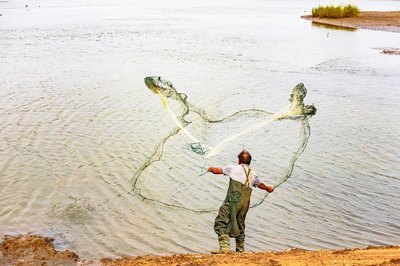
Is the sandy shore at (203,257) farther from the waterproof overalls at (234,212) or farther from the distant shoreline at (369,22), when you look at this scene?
the distant shoreline at (369,22)

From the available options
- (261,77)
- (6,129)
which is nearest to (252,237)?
(6,129)

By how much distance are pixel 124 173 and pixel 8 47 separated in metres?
22.1

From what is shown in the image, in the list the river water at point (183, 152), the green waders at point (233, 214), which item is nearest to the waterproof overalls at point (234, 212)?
the green waders at point (233, 214)

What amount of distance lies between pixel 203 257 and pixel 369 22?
44.1 metres

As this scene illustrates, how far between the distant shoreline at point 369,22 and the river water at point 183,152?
1732 cm

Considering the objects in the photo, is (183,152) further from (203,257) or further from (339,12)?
(339,12)

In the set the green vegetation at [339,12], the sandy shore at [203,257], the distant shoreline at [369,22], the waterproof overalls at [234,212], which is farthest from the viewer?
the green vegetation at [339,12]

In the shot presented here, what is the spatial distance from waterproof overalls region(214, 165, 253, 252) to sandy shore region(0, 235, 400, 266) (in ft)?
1.04

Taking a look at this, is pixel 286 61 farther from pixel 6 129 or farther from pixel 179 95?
pixel 179 95

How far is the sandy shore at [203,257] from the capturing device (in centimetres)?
591

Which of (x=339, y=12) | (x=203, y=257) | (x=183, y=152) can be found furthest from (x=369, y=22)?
(x=203, y=257)

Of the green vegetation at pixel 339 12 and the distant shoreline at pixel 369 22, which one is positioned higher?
the green vegetation at pixel 339 12

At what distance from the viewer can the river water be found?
27.1ft

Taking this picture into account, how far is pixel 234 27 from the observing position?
41.9m
